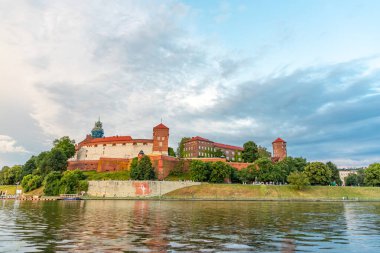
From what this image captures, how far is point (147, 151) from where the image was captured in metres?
103

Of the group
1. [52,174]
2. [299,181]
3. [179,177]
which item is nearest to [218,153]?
[179,177]

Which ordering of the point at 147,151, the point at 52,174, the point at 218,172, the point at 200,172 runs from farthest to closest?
the point at 147,151 → the point at 218,172 → the point at 200,172 → the point at 52,174

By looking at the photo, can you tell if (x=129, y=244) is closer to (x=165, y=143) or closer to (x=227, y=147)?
(x=165, y=143)

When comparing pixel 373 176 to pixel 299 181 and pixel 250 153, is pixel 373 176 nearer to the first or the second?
pixel 299 181

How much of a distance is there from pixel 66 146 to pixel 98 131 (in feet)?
109

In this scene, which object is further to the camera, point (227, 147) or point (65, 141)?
point (227, 147)

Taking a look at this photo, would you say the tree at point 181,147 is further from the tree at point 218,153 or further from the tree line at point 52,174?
the tree line at point 52,174

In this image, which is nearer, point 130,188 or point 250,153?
point 130,188

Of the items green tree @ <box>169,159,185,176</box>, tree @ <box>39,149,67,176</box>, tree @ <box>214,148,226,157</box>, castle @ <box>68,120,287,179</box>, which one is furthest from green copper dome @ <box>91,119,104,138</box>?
green tree @ <box>169,159,185,176</box>

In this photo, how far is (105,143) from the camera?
106 m

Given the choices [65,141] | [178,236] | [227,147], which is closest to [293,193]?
[227,147]

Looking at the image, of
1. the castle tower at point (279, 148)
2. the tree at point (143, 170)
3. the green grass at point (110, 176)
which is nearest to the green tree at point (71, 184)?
the green grass at point (110, 176)

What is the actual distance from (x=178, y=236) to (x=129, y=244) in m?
3.32

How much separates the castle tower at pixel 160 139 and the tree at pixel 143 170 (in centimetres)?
1526
